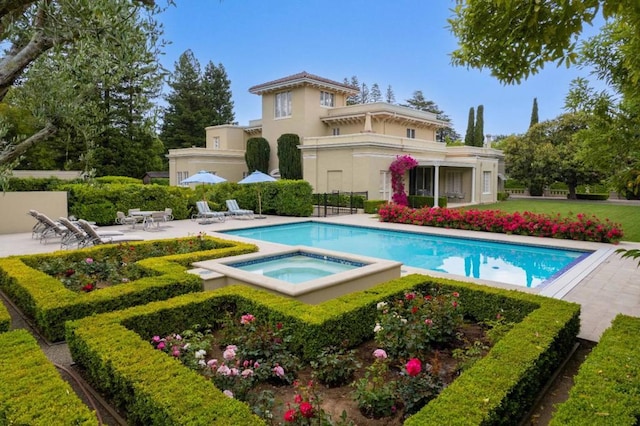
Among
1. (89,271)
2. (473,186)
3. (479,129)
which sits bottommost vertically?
(89,271)

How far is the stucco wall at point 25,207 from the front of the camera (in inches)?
645

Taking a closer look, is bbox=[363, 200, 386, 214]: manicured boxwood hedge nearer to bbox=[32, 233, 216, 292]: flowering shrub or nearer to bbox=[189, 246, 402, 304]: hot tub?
bbox=[189, 246, 402, 304]: hot tub

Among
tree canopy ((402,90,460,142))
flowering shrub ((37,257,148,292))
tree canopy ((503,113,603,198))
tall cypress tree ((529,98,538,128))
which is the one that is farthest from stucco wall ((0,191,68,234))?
tree canopy ((402,90,460,142))

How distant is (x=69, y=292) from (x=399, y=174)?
22.4 meters

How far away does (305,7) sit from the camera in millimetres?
8555

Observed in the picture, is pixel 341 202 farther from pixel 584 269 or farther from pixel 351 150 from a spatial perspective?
pixel 584 269

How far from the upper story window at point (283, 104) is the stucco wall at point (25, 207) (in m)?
17.7

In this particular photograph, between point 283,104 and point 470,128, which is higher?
point 470,128

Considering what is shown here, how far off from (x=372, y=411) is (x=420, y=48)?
24.8 m

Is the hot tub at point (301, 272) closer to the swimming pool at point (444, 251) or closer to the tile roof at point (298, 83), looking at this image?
the swimming pool at point (444, 251)

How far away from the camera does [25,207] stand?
1677cm

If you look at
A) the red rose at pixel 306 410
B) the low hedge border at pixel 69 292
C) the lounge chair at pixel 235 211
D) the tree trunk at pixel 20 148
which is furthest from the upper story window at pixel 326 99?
the red rose at pixel 306 410

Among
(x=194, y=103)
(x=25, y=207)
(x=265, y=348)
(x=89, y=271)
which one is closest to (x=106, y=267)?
(x=89, y=271)

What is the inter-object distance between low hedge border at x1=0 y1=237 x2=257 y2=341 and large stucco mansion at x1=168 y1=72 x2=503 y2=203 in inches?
744
